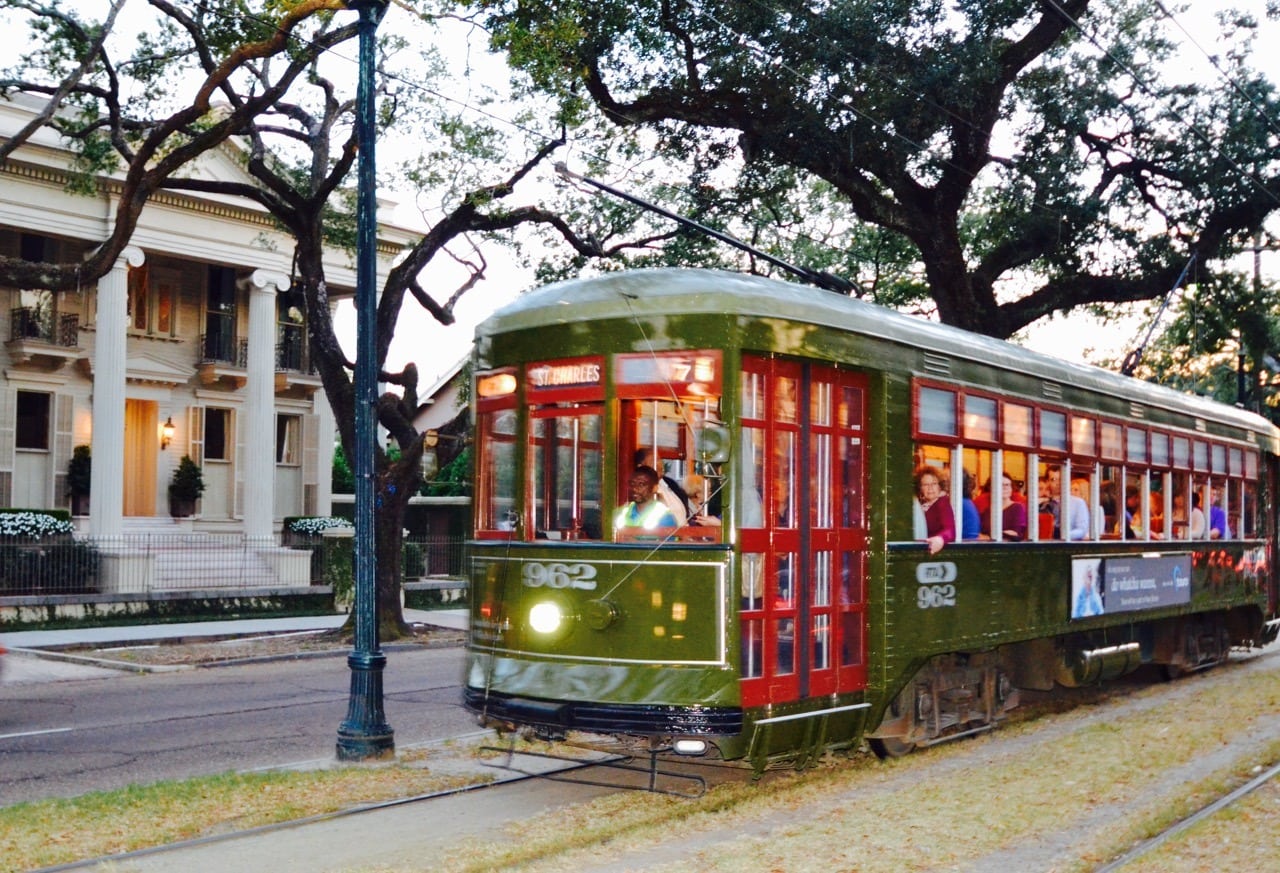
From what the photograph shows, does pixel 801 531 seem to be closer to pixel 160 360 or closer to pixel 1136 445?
pixel 1136 445

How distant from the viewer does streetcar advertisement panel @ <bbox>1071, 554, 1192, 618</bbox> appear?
13.1 meters

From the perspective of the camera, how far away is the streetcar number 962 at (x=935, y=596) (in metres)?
10.3

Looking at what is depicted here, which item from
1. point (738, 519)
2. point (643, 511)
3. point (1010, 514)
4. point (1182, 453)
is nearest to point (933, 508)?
point (1010, 514)

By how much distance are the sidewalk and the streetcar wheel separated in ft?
31.7

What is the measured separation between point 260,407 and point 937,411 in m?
24.1

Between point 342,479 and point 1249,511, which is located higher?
point 342,479

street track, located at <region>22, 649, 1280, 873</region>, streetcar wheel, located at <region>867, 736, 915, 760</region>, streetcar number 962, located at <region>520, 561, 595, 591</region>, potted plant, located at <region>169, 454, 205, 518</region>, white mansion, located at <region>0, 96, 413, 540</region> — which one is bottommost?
street track, located at <region>22, 649, 1280, 873</region>

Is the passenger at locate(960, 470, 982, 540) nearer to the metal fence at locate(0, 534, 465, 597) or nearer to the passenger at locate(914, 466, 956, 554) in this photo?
the passenger at locate(914, 466, 956, 554)

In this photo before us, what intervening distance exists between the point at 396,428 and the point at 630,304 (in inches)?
508

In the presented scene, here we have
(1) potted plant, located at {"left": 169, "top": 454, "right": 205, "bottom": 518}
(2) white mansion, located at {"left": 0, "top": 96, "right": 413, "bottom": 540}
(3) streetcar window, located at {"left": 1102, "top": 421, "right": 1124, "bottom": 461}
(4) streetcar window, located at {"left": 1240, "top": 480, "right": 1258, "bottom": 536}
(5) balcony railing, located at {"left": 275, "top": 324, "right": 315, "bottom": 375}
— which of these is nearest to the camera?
(3) streetcar window, located at {"left": 1102, "top": 421, "right": 1124, "bottom": 461}

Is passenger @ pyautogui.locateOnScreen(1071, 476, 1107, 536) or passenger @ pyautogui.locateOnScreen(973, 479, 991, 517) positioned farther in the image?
passenger @ pyautogui.locateOnScreen(1071, 476, 1107, 536)

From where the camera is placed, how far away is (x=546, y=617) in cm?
912

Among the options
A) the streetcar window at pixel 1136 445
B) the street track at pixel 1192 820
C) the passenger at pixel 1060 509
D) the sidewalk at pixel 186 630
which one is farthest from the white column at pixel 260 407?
the street track at pixel 1192 820

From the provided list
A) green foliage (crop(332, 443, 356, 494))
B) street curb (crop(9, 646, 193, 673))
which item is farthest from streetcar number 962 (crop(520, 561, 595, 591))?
green foliage (crop(332, 443, 356, 494))
